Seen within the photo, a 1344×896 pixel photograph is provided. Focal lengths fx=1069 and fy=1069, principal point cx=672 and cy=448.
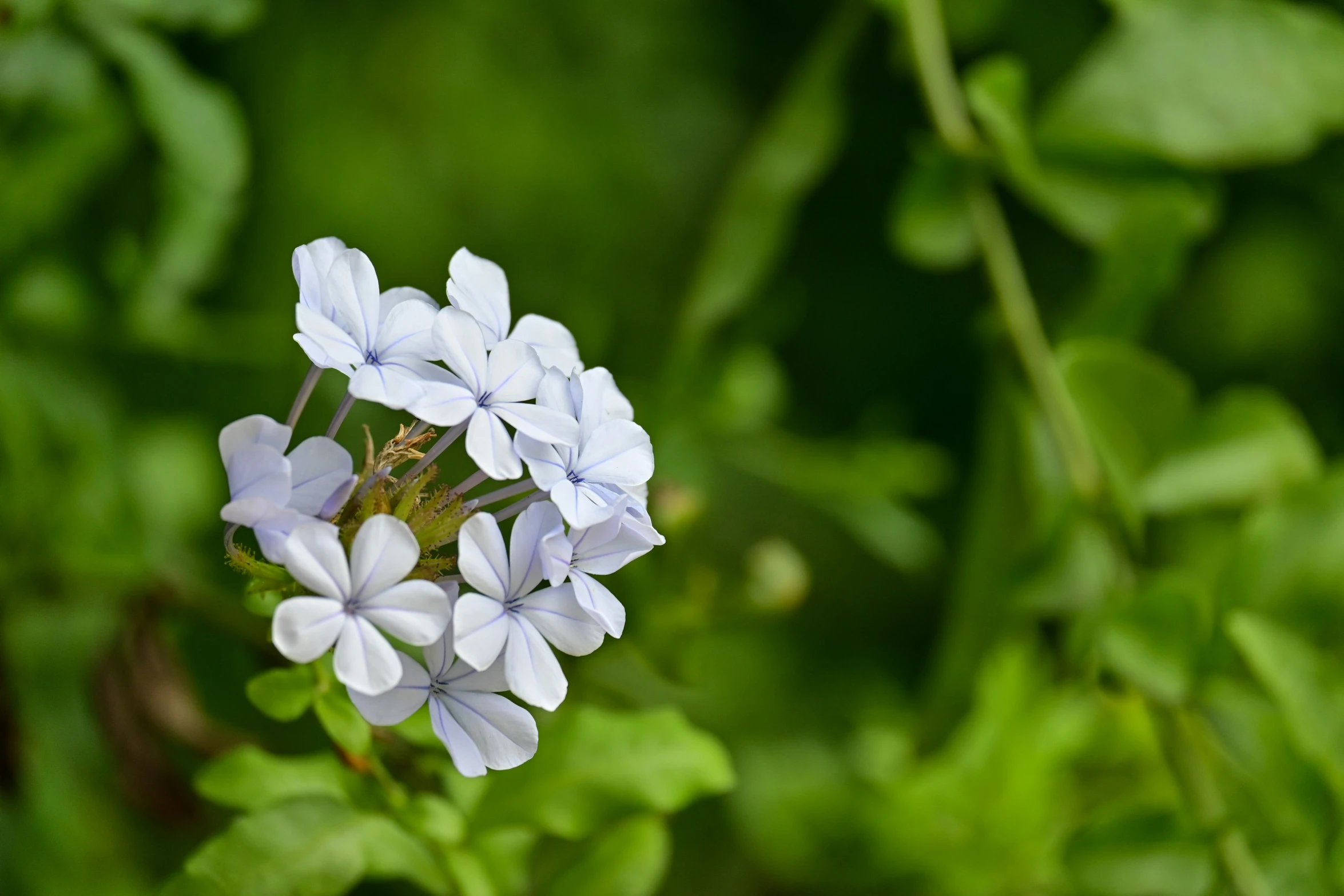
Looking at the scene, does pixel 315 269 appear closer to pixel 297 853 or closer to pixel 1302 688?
pixel 297 853

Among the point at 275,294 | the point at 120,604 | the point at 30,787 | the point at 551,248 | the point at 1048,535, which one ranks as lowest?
the point at 30,787

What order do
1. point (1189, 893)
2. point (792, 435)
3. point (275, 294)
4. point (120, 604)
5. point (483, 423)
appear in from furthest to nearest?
point (792, 435) < point (275, 294) < point (120, 604) < point (1189, 893) < point (483, 423)

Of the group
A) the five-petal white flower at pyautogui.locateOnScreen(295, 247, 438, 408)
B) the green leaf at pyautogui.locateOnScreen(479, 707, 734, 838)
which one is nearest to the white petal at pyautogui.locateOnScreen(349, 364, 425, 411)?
the five-petal white flower at pyautogui.locateOnScreen(295, 247, 438, 408)

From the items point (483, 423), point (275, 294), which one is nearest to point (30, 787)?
point (275, 294)

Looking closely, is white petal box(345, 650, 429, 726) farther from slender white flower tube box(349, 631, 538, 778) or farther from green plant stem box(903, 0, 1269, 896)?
green plant stem box(903, 0, 1269, 896)

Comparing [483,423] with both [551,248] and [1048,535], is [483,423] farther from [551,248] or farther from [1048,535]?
[551,248]

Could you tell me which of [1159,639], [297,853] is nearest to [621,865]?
[297,853]
